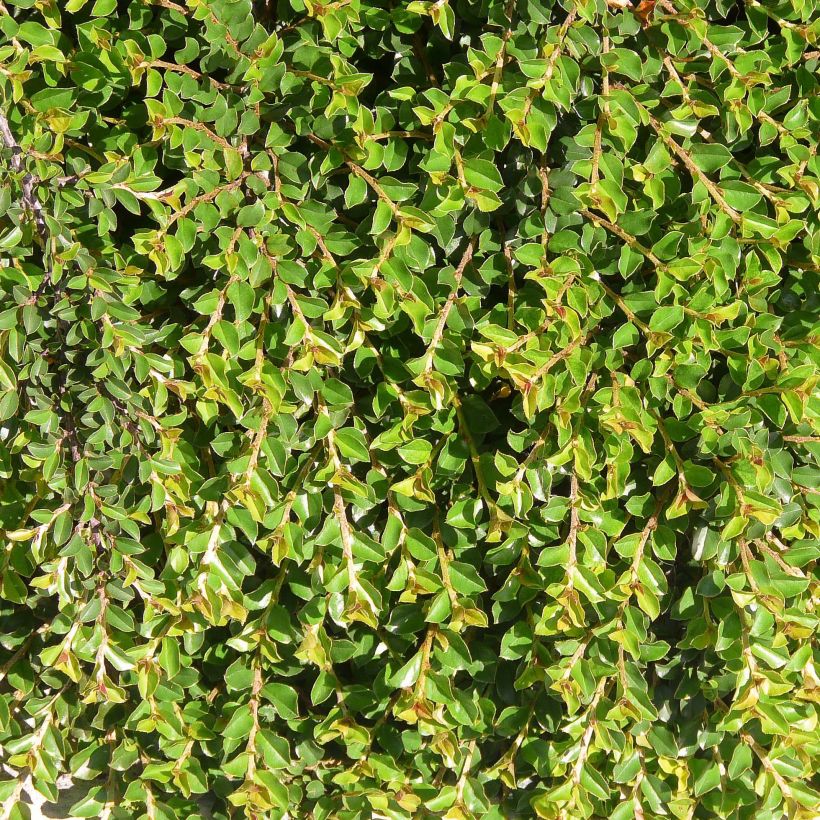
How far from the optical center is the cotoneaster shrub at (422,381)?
6.05 feet

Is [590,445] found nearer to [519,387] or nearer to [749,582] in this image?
[519,387]

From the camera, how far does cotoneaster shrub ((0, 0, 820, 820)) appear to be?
184 cm

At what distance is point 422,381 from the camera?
72.2 inches

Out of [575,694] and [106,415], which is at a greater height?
[106,415]

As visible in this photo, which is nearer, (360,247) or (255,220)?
(255,220)

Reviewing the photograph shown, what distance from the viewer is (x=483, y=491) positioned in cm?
196

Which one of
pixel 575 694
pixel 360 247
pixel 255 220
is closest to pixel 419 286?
pixel 360 247

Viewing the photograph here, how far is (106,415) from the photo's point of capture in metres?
1.91

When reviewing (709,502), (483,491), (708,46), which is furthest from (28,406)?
(708,46)

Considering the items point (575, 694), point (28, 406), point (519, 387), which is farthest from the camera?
point (28, 406)

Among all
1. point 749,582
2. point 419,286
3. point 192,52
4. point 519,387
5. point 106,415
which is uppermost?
point 192,52

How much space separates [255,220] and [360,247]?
0.27 m

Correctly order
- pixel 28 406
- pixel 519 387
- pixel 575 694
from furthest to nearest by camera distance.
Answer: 1. pixel 28 406
2. pixel 575 694
3. pixel 519 387

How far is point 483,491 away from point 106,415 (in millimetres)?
856
